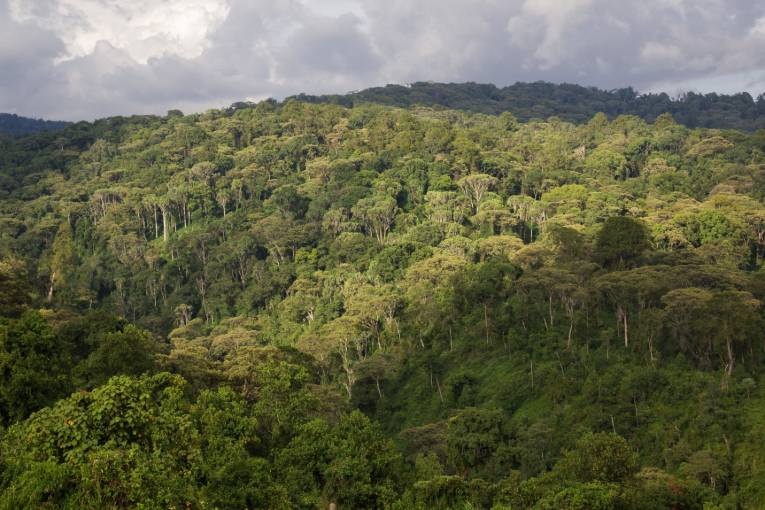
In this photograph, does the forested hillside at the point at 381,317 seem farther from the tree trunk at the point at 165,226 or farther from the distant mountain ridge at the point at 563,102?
the distant mountain ridge at the point at 563,102

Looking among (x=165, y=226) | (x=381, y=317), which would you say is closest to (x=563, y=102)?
(x=165, y=226)

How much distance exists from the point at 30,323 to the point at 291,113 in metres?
89.3

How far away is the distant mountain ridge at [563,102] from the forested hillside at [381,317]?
47836 millimetres

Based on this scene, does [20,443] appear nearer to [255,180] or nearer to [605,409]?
[605,409]

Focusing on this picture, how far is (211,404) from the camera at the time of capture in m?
23.7

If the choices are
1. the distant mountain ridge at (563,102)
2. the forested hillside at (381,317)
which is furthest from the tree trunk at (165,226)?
the distant mountain ridge at (563,102)

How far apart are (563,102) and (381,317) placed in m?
148

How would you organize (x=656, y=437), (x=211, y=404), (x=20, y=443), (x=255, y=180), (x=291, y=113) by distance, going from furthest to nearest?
(x=291, y=113), (x=255, y=180), (x=656, y=437), (x=211, y=404), (x=20, y=443)

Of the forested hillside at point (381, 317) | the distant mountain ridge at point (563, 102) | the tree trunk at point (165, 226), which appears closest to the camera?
the forested hillside at point (381, 317)

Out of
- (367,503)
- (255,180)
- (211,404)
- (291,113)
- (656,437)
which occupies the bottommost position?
(656,437)

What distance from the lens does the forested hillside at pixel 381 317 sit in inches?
824

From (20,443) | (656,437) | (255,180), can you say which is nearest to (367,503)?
(20,443)

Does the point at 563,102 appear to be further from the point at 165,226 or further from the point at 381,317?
the point at 381,317

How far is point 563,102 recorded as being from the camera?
187000 millimetres
